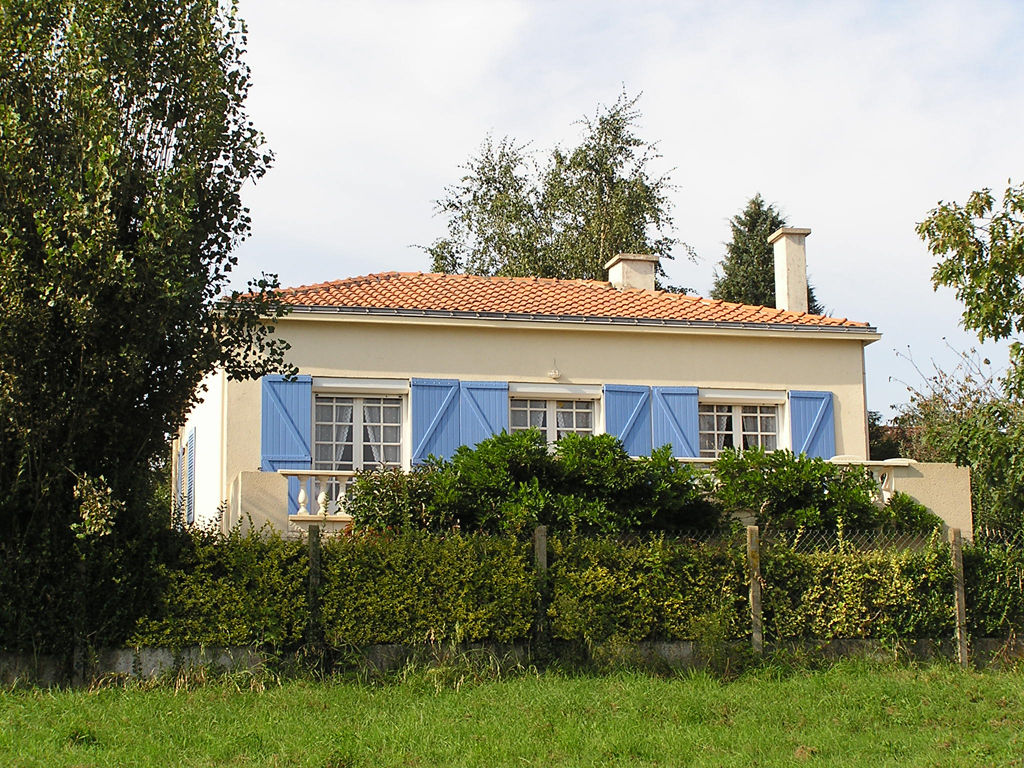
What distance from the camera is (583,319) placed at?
17.2m

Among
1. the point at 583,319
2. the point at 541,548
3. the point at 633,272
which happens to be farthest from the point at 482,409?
the point at 541,548

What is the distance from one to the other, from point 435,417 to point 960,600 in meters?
7.53

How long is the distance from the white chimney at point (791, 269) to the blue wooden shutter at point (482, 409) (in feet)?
19.5

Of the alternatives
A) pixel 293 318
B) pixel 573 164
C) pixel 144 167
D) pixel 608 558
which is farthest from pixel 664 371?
pixel 573 164

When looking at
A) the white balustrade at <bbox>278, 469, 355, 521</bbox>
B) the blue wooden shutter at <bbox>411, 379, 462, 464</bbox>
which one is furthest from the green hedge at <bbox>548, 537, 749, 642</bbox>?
the blue wooden shutter at <bbox>411, 379, 462, 464</bbox>

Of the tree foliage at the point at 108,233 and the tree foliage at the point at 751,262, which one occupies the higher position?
the tree foliage at the point at 751,262

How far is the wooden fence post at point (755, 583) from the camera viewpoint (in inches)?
444

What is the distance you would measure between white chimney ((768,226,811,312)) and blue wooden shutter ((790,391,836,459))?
104 inches

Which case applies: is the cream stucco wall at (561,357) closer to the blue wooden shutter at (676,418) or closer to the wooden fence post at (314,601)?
the blue wooden shutter at (676,418)

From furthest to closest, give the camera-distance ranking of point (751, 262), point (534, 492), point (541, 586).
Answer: point (751, 262)
point (534, 492)
point (541, 586)

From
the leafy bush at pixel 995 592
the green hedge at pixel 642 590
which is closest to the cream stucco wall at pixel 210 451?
the green hedge at pixel 642 590

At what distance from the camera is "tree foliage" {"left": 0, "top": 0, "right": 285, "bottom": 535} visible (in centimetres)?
973

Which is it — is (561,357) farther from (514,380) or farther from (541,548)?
(541,548)

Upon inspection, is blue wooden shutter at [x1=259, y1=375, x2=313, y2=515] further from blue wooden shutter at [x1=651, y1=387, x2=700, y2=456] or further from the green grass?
the green grass
